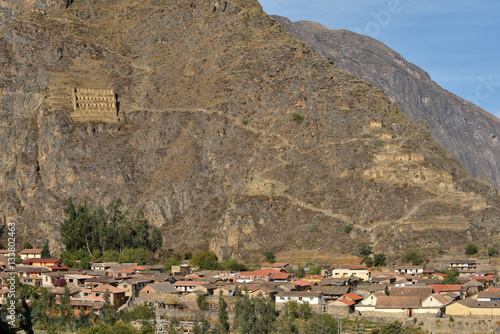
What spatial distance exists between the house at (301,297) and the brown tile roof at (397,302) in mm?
8561

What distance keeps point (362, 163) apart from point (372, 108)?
16678 millimetres

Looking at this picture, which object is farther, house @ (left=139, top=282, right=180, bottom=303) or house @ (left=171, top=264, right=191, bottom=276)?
house @ (left=171, top=264, right=191, bottom=276)

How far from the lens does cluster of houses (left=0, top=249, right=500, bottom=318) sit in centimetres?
11395

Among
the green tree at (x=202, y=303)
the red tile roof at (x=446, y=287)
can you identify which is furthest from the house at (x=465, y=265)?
the green tree at (x=202, y=303)

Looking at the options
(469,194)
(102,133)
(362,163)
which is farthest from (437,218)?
(102,133)

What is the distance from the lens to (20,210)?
187m

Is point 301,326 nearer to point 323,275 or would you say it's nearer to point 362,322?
point 362,322

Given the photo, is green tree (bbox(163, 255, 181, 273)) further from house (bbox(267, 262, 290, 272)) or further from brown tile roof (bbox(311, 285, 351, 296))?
brown tile roof (bbox(311, 285, 351, 296))

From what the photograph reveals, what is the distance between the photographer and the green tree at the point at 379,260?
Result: 148250mm

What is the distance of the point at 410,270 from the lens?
470ft

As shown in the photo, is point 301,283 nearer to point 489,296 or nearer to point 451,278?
point 451,278

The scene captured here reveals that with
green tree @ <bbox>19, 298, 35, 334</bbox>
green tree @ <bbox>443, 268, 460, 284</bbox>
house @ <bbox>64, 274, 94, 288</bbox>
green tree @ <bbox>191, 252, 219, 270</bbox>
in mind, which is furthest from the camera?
green tree @ <bbox>191, 252, 219, 270</bbox>

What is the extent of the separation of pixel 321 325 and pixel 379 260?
161 feet

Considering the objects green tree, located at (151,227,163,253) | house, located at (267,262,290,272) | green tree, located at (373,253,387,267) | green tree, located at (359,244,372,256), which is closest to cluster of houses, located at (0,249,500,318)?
house, located at (267,262,290,272)
